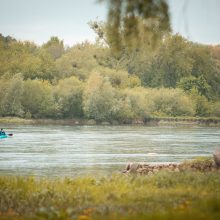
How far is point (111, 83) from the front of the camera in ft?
489

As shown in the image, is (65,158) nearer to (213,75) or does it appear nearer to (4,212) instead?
(4,212)

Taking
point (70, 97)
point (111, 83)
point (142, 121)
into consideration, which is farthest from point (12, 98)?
point (142, 121)

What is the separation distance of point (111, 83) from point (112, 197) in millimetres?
132548

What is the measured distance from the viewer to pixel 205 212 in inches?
443

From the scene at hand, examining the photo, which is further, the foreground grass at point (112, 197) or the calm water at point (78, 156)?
the calm water at point (78, 156)

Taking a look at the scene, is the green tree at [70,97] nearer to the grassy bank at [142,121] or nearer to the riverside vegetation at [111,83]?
the riverside vegetation at [111,83]

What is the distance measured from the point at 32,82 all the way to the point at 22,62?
1861cm

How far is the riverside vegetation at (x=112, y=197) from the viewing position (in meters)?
12.9

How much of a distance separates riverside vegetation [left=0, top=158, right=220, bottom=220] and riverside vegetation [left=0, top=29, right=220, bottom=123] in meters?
113

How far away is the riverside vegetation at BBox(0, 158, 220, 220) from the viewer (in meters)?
12.9

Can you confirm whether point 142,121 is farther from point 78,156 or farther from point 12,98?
point 78,156

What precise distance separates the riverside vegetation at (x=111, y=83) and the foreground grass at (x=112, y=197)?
369ft

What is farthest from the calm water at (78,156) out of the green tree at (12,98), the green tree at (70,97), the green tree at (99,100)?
the green tree at (70,97)

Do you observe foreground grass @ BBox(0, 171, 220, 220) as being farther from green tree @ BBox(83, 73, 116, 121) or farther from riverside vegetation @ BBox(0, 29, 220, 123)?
green tree @ BBox(83, 73, 116, 121)
